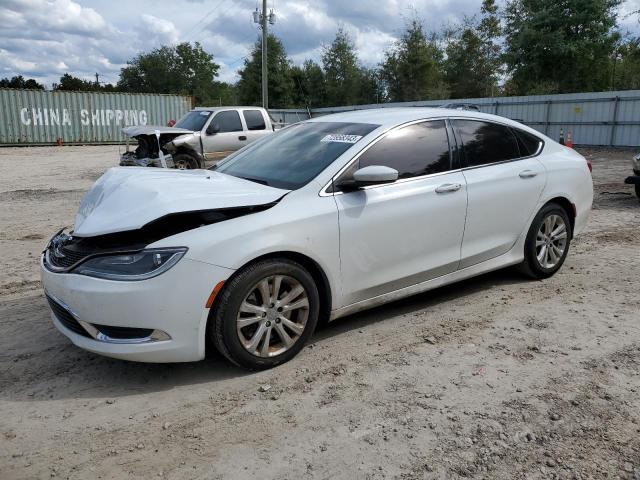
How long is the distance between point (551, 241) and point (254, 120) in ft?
34.9

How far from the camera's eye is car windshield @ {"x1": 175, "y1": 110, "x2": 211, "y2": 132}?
45.5 feet

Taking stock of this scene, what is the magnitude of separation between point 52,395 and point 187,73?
8570cm

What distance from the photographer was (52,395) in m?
3.25

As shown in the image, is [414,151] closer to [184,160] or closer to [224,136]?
[184,160]

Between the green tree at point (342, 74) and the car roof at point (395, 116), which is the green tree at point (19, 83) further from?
the car roof at point (395, 116)

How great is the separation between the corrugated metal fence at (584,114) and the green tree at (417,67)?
2094cm

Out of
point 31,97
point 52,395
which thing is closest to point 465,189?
point 52,395

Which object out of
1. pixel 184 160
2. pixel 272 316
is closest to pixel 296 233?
pixel 272 316

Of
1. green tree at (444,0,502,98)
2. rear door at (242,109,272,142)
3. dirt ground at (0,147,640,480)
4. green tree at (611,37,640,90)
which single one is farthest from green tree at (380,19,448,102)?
dirt ground at (0,147,640,480)

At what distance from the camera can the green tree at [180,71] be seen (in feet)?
267

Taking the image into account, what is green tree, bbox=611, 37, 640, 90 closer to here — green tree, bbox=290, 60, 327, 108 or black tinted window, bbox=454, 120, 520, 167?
green tree, bbox=290, 60, 327, 108

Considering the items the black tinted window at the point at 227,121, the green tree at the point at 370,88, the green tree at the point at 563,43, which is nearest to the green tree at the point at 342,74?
the green tree at the point at 370,88

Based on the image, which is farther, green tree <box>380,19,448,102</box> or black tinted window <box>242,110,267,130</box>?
Answer: green tree <box>380,19,448,102</box>

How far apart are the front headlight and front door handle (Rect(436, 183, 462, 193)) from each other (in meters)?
2.11
